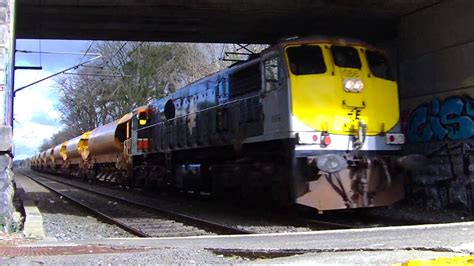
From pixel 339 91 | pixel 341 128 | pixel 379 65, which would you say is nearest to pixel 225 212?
pixel 341 128

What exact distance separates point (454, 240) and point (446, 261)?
1740 mm

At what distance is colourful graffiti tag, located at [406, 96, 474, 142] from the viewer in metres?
12.1

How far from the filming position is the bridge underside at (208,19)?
1345 cm

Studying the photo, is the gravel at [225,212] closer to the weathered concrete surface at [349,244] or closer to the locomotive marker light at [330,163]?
the locomotive marker light at [330,163]

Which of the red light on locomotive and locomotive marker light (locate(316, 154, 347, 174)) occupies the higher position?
the red light on locomotive

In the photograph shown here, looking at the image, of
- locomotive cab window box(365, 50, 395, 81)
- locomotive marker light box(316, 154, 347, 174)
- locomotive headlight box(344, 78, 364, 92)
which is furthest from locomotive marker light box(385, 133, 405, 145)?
locomotive marker light box(316, 154, 347, 174)

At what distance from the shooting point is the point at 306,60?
11.3m

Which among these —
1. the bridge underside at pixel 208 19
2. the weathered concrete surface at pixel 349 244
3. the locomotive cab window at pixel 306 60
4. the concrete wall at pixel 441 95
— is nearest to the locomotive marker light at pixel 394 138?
the concrete wall at pixel 441 95

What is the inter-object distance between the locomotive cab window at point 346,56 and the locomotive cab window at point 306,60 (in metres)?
0.35

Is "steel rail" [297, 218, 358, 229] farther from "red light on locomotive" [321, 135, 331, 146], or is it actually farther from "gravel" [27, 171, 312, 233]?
"red light on locomotive" [321, 135, 331, 146]

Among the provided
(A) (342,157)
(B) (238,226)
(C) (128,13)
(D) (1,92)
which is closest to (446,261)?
(A) (342,157)

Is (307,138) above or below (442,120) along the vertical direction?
below

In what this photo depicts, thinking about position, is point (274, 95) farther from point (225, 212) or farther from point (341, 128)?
point (225, 212)

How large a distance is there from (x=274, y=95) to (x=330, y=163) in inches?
79.9
